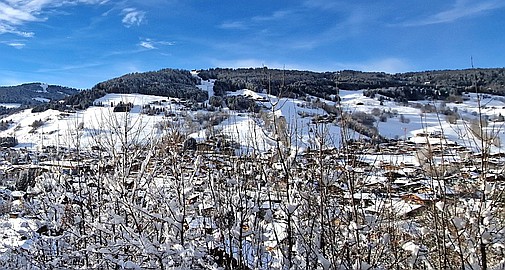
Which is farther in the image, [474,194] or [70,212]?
[70,212]

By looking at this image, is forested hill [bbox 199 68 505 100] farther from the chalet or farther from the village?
the chalet

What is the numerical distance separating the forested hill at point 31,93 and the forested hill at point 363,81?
67629 millimetres

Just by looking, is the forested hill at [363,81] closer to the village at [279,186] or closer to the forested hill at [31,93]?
the village at [279,186]

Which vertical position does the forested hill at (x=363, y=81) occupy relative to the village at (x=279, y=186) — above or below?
above

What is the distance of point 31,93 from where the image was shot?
153750 mm

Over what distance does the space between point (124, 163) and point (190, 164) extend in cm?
99

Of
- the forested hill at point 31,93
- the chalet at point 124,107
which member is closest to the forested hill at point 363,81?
the chalet at point 124,107

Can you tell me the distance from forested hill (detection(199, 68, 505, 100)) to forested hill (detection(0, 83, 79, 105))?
67.6 metres

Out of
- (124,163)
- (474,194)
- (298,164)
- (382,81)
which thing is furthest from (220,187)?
(382,81)

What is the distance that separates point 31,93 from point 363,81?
412ft

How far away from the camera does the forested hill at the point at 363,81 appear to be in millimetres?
4363

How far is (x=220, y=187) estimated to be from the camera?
4867 mm

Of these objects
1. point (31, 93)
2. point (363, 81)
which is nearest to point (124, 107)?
point (363, 81)

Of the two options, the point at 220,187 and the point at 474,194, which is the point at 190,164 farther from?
the point at 474,194
